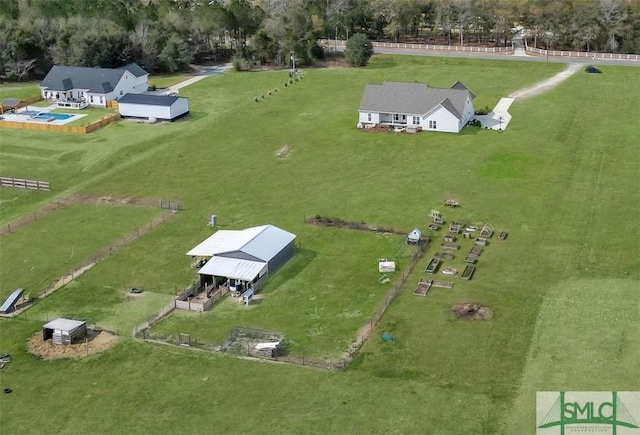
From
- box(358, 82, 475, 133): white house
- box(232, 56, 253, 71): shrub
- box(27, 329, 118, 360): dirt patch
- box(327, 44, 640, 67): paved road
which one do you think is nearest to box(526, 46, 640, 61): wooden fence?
box(327, 44, 640, 67): paved road

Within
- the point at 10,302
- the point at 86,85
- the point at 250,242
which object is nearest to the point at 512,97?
the point at 86,85

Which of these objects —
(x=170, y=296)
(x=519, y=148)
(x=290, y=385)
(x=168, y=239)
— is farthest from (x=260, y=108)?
(x=290, y=385)

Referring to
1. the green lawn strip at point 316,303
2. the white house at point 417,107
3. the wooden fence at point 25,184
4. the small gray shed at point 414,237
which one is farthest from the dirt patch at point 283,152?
the small gray shed at point 414,237

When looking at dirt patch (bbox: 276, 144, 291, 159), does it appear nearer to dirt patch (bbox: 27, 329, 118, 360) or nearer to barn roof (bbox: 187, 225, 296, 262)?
barn roof (bbox: 187, 225, 296, 262)

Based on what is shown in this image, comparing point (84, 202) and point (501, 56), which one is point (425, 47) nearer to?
point (501, 56)

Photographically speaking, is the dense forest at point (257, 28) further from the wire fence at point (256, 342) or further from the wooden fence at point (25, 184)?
the wire fence at point (256, 342)

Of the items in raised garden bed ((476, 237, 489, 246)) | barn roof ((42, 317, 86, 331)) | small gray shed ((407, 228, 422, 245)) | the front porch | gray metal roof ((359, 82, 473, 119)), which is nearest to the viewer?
barn roof ((42, 317, 86, 331))
